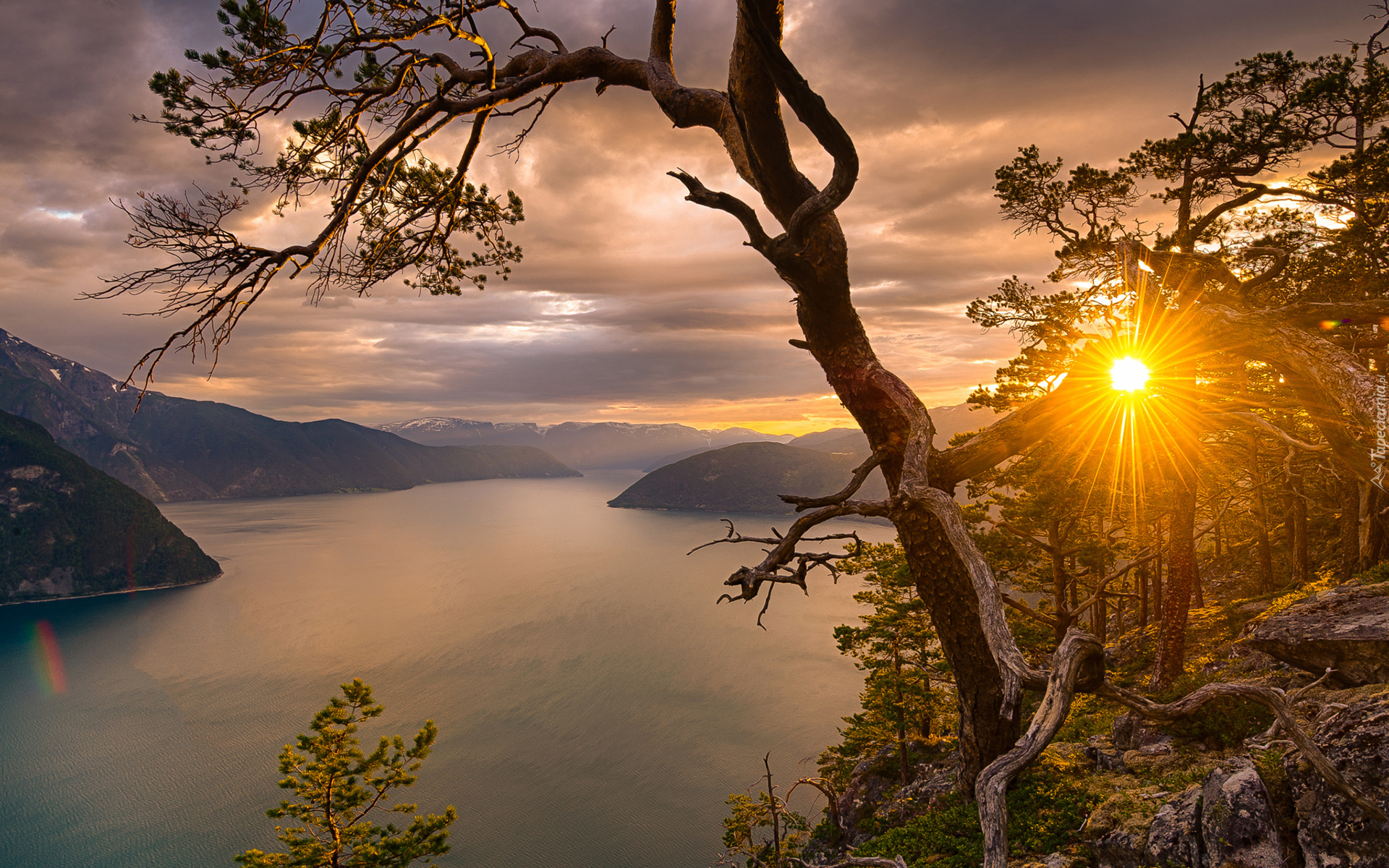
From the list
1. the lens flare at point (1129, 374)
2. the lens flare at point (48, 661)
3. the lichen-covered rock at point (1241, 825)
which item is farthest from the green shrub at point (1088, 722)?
the lens flare at point (48, 661)

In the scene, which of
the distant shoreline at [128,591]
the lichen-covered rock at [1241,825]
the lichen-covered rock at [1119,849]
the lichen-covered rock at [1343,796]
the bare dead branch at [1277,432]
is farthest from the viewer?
the distant shoreline at [128,591]

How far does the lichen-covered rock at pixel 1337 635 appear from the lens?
22.9 ft

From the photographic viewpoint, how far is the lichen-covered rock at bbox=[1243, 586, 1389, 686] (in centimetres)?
698

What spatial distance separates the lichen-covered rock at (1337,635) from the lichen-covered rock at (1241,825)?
287cm

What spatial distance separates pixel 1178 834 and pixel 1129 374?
15.8 feet

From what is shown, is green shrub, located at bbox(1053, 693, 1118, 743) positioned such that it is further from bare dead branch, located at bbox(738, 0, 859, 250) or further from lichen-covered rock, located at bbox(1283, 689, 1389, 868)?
bare dead branch, located at bbox(738, 0, 859, 250)

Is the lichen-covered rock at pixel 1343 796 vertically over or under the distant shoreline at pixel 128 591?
over

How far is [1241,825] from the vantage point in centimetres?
488

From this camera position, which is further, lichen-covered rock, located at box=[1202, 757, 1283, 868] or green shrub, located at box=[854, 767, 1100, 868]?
green shrub, located at box=[854, 767, 1100, 868]

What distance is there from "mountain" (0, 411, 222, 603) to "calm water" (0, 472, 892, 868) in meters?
10.5

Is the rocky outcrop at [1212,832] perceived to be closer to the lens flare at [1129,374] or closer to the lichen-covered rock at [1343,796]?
the lichen-covered rock at [1343,796]

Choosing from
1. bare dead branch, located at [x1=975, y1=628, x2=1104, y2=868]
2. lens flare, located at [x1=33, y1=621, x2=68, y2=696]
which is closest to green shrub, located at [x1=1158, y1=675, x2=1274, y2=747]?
bare dead branch, located at [x1=975, y1=628, x2=1104, y2=868]

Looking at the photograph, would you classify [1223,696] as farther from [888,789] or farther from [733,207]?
[888,789]

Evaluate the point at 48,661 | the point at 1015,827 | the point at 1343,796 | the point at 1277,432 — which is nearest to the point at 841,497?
the point at 1277,432
